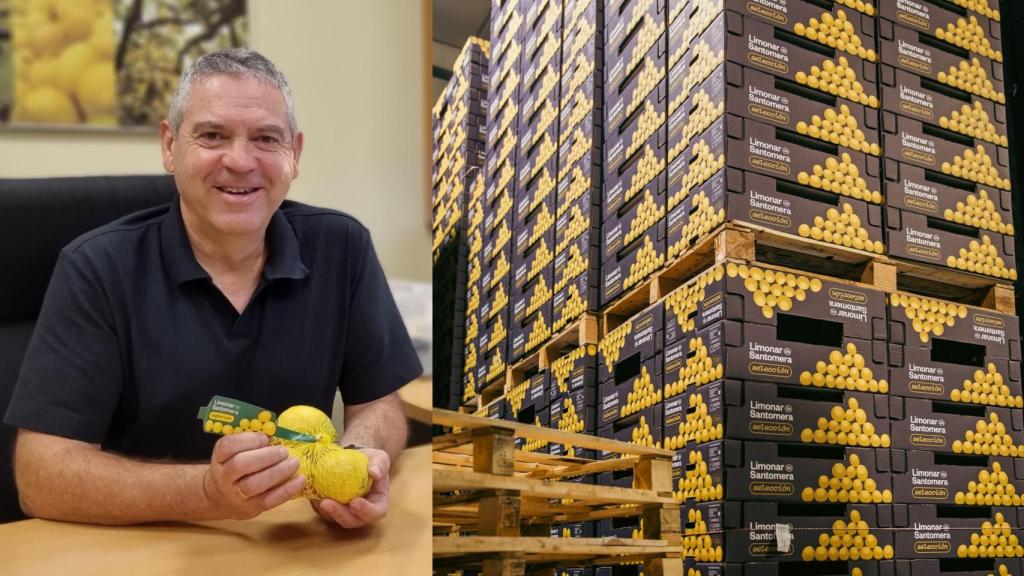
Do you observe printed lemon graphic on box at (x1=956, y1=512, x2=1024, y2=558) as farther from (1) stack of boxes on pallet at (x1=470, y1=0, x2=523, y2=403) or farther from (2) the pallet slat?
(1) stack of boxes on pallet at (x1=470, y1=0, x2=523, y2=403)

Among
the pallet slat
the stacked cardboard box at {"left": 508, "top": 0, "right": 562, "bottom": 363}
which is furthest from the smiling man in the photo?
the stacked cardboard box at {"left": 508, "top": 0, "right": 562, "bottom": 363}

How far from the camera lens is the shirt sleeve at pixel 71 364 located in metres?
1.21

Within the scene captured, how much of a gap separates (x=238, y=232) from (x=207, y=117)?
0.53ft

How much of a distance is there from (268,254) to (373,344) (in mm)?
207

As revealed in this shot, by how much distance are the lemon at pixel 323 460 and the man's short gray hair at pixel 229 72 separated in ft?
1.36

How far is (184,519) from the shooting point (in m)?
1.24

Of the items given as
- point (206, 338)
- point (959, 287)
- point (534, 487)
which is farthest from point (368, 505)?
point (959, 287)

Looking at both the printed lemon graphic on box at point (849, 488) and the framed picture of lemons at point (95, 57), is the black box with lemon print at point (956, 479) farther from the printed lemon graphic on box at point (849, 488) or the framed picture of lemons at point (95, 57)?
the framed picture of lemons at point (95, 57)

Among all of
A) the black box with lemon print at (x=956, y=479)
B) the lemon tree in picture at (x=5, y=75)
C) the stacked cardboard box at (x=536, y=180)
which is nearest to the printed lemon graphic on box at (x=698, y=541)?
the black box with lemon print at (x=956, y=479)

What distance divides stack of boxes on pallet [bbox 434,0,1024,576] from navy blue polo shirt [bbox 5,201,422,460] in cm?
157

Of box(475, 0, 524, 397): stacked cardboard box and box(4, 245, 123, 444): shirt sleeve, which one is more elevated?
box(475, 0, 524, 397): stacked cardboard box

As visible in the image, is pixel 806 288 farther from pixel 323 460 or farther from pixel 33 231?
pixel 33 231

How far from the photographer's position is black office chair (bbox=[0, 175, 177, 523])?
4.16 ft

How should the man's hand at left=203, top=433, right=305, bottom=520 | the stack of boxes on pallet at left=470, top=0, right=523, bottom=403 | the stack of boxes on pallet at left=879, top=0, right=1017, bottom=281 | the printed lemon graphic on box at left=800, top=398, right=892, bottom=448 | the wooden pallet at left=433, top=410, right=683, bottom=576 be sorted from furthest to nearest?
the stack of boxes on pallet at left=470, top=0, right=523, bottom=403
the stack of boxes on pallet at left=879, top=0, right=1017, bottom=281
the printed lemon graphic on box at left=800, top=398, right=892, bottom=448
the wooden pallet at left=433, top=410, right=683, bottom=576
the man's hand at left=203, top=433, right=305, bottom=520
